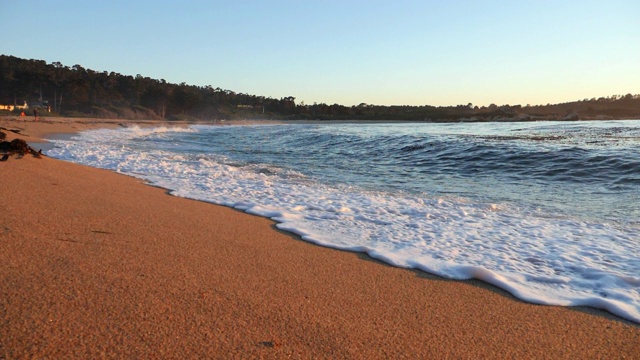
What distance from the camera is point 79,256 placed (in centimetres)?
271

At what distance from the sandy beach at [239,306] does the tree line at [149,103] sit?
2075 inches

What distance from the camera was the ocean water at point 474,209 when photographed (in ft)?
10.3

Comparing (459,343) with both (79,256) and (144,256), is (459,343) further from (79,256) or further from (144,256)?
(79,256)

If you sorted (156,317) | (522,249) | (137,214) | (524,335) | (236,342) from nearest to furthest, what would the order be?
1. (236,342)
2. (156,317)
3. (524,335)
4. (522,249)
5. (137,214)

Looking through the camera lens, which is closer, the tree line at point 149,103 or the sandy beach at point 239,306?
the sandy beach at point 239,306

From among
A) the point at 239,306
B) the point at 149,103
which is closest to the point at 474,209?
the point at 239,306

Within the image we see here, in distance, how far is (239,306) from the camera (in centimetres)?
223

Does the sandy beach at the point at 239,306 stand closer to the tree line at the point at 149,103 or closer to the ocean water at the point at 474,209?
the ocean water at the point at 474,209

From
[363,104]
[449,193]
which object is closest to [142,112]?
[363,104]

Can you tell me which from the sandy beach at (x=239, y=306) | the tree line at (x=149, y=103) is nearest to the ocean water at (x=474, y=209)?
the sandy beach at (x=239, y=306)

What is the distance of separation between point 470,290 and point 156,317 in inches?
73.3

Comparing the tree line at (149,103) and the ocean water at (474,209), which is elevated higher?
the tree line at (149,103)

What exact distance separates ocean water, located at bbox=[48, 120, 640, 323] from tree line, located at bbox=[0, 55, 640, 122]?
45636 millimetres

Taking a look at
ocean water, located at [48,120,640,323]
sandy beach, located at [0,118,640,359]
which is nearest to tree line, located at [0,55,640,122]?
ocean water, located at [48,120,640,323]
